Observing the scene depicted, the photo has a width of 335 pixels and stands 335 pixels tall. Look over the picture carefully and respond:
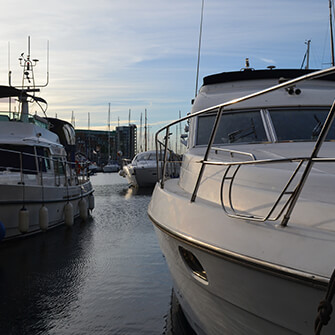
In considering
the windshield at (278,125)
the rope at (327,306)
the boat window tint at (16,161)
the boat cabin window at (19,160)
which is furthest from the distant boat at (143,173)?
the rope at (327,306)

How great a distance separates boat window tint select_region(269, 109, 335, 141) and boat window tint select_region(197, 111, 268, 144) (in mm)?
169

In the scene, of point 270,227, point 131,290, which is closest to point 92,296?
point 131,290

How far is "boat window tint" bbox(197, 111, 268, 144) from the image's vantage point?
14.3 ft

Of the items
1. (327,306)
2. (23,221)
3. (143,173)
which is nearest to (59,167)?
(23,221)

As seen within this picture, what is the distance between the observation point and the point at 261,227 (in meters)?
2.36

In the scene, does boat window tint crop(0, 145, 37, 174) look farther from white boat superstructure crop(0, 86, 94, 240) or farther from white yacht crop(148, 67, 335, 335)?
white yacht crop(148, 67, 335, 335)

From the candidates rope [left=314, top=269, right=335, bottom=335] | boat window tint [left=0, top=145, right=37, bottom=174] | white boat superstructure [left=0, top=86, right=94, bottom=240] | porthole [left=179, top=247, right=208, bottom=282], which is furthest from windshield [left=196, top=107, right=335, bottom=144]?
boat window tint [left=0, top=145, right=37, bottom=174]

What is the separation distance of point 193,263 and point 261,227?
0.87 metres

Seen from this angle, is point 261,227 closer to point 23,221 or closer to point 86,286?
point 86,286

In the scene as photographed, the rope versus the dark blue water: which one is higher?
the rope

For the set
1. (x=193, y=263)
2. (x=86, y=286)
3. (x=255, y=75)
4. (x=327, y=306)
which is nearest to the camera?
(x=327, y=306)

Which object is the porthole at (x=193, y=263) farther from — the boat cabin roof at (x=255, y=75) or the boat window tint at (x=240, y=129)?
the boat cabin roof at (x=255, y=75)

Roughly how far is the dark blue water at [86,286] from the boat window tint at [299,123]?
233cm

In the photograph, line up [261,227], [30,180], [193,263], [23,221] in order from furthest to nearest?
[30,180] < [23,221] < [193,263] < [261,227]
